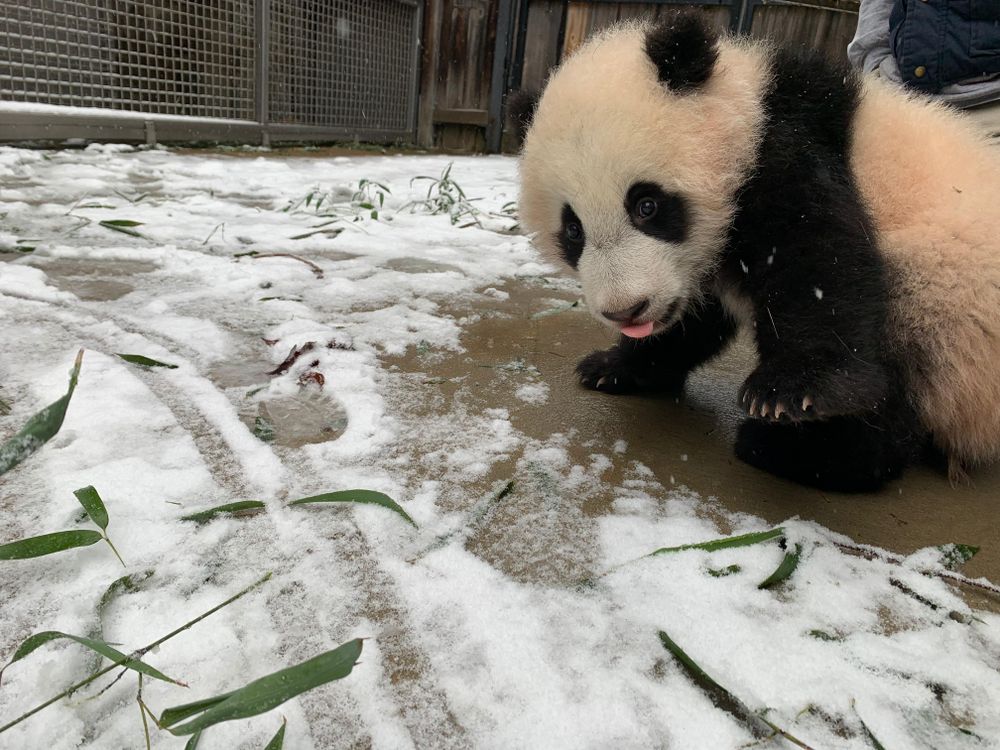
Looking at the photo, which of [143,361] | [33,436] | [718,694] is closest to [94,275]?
[143,361]

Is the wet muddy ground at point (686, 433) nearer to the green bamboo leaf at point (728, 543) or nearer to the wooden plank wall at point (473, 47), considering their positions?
the green bamboo leaf at point (728, 543)

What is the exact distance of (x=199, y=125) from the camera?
5703 millimetres

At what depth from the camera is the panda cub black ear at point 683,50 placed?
5.00 ft

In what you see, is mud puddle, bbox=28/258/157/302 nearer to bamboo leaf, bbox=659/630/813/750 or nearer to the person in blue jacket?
bamboo leaf, bbox=659/630/813/750

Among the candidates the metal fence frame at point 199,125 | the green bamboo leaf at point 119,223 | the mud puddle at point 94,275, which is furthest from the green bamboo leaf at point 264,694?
the metal fence frame at point 199,125

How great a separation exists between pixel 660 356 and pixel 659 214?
480 millimetres

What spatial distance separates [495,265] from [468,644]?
7.85ft

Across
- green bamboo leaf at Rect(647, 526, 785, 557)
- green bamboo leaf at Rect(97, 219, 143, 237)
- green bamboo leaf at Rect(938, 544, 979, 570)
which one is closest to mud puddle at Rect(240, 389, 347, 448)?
green bamboo leaf at Rect(647, 526, 785, 557)

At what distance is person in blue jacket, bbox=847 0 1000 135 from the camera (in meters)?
2.51

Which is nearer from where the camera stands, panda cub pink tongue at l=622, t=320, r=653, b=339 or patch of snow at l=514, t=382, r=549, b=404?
panda cub pink tongue at l=622, t=320, r=653, b=339

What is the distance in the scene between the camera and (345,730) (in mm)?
798

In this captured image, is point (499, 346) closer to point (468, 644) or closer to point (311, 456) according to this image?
point (311, 456)

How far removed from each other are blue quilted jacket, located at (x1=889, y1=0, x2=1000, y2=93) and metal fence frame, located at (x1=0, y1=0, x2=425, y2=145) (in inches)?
197

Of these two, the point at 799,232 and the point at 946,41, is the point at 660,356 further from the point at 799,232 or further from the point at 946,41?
the point at 946,41
